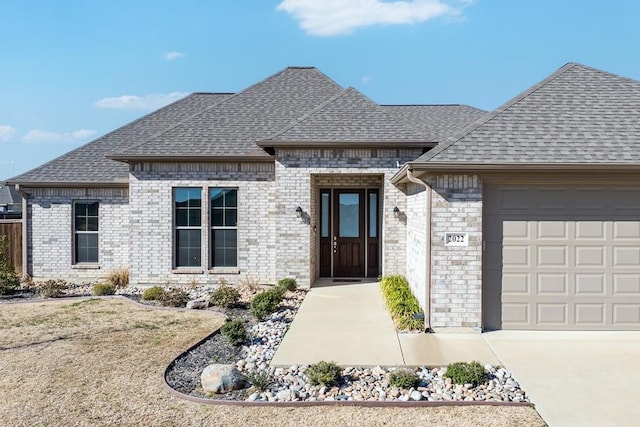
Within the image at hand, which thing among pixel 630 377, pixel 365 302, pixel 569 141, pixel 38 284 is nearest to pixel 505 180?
pixel 569 141

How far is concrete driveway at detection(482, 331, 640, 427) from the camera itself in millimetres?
4664

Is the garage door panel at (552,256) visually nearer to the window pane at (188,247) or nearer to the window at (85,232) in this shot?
the window pane at (188,247)

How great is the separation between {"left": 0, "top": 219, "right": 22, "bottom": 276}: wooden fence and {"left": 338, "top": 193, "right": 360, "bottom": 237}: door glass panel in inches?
369

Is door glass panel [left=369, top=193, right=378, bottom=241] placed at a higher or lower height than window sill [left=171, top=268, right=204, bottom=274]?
higher

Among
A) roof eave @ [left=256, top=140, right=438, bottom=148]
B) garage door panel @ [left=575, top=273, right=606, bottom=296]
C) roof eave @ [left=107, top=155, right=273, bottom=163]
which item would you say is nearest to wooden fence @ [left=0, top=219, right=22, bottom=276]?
roof eave @ [left=107, top=155, right=273, bottom=163]

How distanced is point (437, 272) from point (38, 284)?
1072 cm

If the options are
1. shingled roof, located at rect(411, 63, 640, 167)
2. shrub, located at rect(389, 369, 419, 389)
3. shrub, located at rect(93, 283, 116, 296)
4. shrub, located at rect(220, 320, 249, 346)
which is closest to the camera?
shrub, located at rect(389, 369, 419, 389)

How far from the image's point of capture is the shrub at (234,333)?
269 inches

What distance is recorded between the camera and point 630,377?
18.4ft

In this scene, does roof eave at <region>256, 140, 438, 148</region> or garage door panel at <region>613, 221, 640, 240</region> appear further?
roof eave at <region>256, 140, 438, 148</region>

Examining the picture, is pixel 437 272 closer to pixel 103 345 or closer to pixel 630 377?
pixel 630 377

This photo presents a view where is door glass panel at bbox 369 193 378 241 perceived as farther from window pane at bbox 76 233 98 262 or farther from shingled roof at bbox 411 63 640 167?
window pane at bbox 76 233 98 262

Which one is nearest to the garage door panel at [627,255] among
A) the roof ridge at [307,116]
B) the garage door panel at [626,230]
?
the garage door panel at [626,230]

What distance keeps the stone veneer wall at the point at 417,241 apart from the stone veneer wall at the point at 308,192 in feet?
2.63
